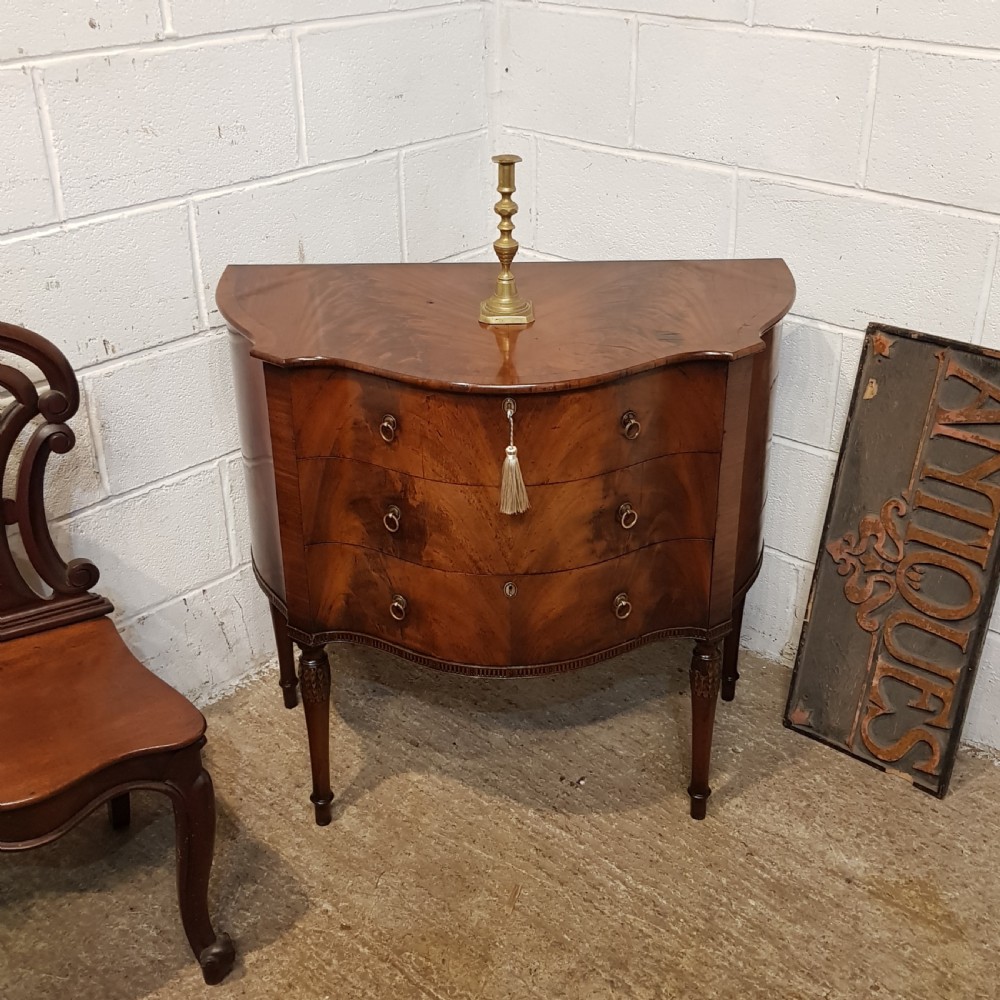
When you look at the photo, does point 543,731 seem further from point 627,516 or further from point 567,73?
point 567,73

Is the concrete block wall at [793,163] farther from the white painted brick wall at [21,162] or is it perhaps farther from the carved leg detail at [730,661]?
the white painted brick wall at [21,162]

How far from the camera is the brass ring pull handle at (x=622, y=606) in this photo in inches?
65.4

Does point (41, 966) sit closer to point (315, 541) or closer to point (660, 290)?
point (315, 541)

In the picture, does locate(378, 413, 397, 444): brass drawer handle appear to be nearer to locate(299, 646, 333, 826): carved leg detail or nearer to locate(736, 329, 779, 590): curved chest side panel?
locate(299, 646, 333, 826): carved leg detail

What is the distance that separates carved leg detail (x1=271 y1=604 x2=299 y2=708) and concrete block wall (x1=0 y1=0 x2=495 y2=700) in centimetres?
14

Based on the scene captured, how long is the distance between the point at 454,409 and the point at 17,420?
0.67 m

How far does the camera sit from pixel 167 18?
5.79ft

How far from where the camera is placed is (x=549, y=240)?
2.35 metres

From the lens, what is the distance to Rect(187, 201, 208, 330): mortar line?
6.23 feet

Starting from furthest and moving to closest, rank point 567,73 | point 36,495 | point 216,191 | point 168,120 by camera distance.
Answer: point 567,73
point 216,191
point 168,120
point 36,495

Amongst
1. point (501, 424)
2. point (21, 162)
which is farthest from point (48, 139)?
point (501, 424)

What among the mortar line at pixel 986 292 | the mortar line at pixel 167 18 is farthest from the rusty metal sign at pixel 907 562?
the mortar line at pixel 167 18

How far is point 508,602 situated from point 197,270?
82cm

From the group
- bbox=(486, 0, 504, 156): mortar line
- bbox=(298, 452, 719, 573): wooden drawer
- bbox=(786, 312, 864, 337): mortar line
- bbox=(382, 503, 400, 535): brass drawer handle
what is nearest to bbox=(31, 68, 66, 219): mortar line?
bbox=(298, 452, 719, 573): wooden drawer
